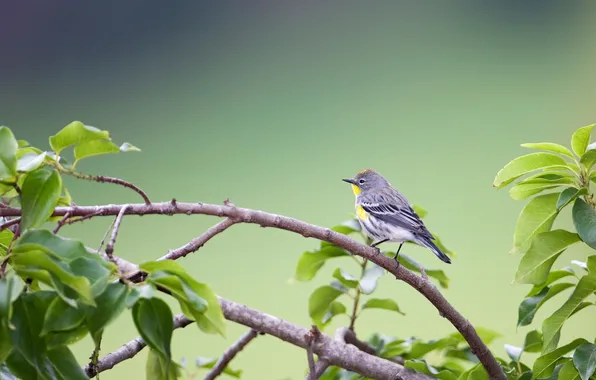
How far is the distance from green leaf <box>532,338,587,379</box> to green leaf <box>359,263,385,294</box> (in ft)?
0.87

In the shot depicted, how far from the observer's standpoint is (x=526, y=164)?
0.93 m

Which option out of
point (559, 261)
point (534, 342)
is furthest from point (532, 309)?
point (559, 261)

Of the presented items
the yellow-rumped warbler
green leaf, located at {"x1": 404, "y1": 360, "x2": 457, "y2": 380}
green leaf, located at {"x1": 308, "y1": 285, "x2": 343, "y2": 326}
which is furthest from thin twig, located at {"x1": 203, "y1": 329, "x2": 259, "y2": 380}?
the yellow-rumped warbler

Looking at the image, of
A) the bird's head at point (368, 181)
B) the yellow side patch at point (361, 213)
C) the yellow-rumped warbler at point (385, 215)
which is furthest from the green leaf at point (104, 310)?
the bird's head at point (368, 181)

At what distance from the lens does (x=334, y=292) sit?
117 cm

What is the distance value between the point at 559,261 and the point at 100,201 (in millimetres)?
1982

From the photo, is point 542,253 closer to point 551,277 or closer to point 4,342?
point 551,277

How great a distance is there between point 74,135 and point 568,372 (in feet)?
2.21

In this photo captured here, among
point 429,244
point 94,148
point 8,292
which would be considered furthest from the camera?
point 429,244

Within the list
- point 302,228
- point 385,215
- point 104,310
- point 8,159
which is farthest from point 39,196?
point 385,215

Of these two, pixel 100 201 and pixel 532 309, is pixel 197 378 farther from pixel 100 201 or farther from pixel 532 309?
pixel 100 201

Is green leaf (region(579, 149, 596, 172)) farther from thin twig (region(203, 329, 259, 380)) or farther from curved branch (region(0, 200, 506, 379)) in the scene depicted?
thin twig (region(203, 329, 259, 380))

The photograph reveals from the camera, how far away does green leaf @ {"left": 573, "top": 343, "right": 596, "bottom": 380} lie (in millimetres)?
849

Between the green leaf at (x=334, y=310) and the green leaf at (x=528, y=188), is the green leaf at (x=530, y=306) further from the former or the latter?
the green leaf at (x=334, y=310)
